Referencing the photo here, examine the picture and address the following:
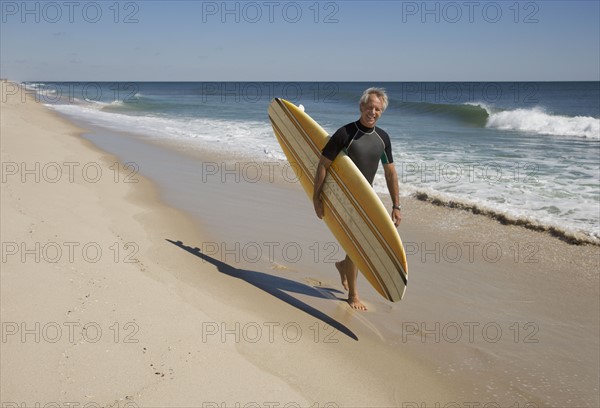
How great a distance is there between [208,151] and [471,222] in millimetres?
7461

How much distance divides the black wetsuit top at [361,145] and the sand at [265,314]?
114cm

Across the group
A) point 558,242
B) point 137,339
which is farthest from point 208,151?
point 137,339

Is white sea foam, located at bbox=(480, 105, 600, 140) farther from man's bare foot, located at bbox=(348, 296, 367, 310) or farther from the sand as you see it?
man's bare foot, located at bbox=(348, 296, 367, 310)

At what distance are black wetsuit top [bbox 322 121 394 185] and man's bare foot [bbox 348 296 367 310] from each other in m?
1.00

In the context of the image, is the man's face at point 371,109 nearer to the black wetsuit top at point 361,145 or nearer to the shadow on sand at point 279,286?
the black wetsuit top at point 361,145

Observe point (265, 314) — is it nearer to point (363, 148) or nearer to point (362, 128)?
point (363, 148)

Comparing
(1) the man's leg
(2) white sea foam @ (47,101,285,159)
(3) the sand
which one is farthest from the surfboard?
(2) white sea foam @ (47,101,285,159)

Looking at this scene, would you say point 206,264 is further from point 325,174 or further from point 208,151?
point 208,151

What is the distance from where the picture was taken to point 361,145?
358 centimetres

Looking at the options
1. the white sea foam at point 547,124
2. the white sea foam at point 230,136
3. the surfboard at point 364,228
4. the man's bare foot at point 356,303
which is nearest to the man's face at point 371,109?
the surfboard at point 364,228

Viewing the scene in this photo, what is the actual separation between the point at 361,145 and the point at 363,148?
3cm

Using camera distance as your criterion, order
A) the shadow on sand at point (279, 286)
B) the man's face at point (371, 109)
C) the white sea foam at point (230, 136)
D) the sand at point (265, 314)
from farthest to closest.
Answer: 1. the white sea foam at point (230, 136)
2. the shadow on sand at point (279, 286)
3. the man's face at point (371, 109)
4. the sand at point (265, 314)

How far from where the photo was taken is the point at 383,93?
11.0 feet

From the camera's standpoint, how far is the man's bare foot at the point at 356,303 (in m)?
A: 3.74
